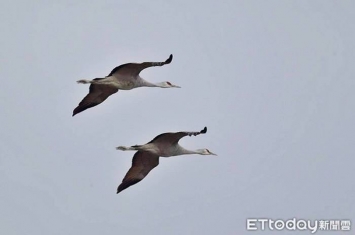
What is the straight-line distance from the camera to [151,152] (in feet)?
237

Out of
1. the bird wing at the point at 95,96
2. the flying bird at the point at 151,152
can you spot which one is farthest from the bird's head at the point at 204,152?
the bird wing at the point at 95,96

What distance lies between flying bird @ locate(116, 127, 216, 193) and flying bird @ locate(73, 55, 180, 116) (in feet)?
9.34

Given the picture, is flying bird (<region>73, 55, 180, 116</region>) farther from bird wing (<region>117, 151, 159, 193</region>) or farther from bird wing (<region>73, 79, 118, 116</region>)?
bird wing (<region>117, 151, 159, 193</region>)

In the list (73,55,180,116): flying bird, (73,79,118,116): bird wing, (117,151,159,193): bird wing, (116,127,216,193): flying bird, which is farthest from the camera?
(73,79,118,116): bird wing

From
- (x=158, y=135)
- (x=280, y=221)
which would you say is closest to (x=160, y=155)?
(x=158, y=135)

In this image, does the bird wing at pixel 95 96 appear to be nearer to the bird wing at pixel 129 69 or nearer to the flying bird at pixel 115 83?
the flying bird at pixel 115 83

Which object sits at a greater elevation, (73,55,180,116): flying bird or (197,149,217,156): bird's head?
(73,55,180,116): flying bird

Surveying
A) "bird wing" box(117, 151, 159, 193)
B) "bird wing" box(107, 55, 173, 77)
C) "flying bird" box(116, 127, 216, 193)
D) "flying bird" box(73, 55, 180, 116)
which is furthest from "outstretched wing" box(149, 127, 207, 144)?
"bird wing" box(107, 55, 173, 77)

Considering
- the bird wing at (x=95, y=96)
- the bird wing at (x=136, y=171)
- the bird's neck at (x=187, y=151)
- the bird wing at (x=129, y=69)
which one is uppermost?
the bird wing at (x=129, y=69)

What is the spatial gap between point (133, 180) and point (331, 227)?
9.56 m

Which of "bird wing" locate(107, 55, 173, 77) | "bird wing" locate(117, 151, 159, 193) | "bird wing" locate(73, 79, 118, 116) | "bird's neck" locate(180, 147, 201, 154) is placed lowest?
"bird wing" locate(117, 151, 159, 193)

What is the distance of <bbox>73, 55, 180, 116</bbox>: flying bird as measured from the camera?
7106 centimetres

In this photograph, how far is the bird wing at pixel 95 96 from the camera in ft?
243

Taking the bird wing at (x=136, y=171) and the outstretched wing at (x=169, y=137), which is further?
the bird wing at (x=136, y=171)
